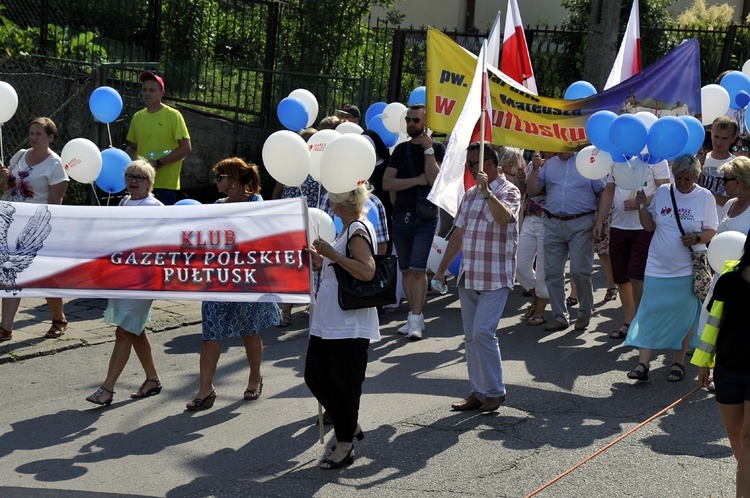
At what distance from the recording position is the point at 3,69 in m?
12.8

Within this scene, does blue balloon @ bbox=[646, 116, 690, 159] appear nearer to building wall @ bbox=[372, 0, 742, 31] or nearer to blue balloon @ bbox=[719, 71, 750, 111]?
blue balloon @ bbox=[719, 71, 750, 111]

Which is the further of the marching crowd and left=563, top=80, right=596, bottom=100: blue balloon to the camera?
left=563, top=80, right=596, bottom=100: blue balloon

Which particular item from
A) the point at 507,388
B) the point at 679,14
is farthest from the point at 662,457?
the point at 679,14

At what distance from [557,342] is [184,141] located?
3.92m

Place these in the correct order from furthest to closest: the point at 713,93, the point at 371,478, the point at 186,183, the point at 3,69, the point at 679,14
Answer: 1. the point at 679,14
2. the point at 186,183
3. the point at 3,69
4. the point at 713,93
5. the point at 371,478

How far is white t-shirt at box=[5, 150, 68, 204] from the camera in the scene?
8625mm

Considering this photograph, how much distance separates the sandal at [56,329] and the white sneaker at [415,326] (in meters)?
2.98

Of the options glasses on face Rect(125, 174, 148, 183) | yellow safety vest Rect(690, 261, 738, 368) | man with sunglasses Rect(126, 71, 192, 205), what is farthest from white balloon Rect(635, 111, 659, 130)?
man with sunglasses Rect(126, 71, 192, 205)

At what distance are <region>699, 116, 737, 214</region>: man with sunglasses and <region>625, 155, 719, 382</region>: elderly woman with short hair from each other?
46.0 inches

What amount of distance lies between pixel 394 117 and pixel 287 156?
434cm

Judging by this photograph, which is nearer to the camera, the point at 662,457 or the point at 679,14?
the point at 662,457

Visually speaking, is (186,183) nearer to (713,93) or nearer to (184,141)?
(184,141)

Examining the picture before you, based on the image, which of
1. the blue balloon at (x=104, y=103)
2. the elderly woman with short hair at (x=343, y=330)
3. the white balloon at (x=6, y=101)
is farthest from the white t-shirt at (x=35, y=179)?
the elderly woman with short hair at (x=343, y=330)

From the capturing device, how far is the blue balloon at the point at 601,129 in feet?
27.8
